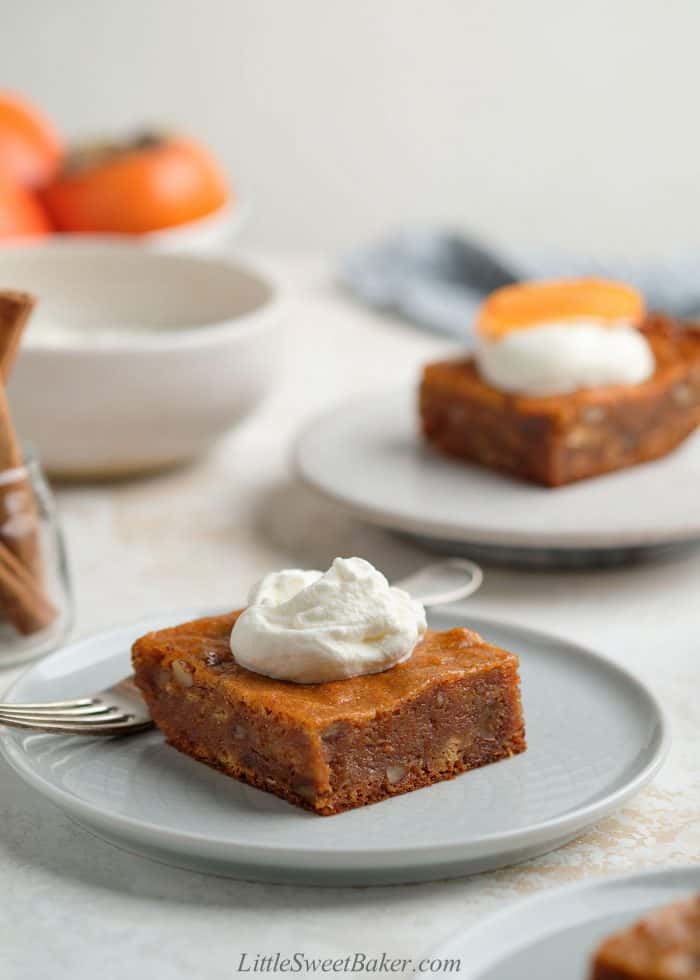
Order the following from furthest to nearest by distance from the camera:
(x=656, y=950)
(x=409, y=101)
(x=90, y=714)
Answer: (x=409, y=101), (x=90, y=714), (x=656, y=950)

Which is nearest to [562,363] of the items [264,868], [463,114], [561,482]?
[561,482]

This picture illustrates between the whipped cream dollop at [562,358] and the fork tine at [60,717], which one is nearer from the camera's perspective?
the fork tine at [60,717]

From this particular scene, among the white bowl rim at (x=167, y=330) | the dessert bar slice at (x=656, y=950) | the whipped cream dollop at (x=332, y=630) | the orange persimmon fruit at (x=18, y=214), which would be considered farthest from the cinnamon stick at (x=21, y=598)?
the orange persimmon fruit at (x=18, y=214)

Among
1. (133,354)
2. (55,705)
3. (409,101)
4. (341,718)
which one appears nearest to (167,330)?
(133,354)

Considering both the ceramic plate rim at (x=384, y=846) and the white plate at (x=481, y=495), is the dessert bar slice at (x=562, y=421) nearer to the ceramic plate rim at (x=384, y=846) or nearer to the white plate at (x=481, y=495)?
the white plate at (x=481, y=495)

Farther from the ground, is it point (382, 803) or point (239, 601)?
point (382, 803)

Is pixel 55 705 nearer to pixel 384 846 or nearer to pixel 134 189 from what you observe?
pixel 384 846
